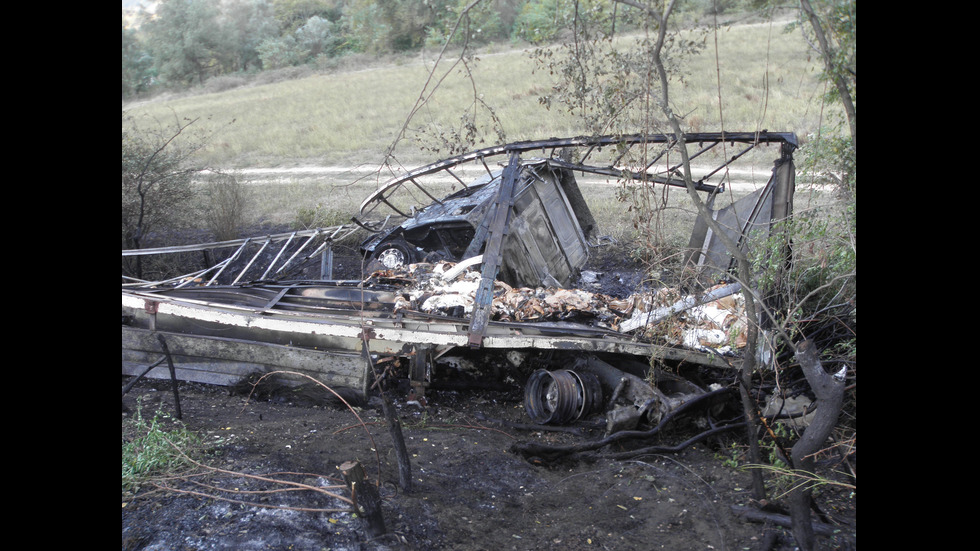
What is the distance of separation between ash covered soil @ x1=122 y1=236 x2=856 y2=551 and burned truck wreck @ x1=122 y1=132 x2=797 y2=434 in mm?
471

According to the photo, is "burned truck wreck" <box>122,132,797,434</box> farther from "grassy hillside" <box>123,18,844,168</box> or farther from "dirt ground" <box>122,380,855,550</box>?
"grassy hillside" <box>123,18,844,168</box>

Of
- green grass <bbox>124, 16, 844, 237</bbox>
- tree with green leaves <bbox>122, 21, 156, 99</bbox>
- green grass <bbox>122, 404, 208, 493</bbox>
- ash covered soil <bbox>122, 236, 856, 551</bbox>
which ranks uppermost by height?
tree with green leaves <bbox>122, 21, 156, 99</bbox>

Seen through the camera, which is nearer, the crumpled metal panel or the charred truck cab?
the crumpled metal panel

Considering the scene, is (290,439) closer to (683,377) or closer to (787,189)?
(683,377)

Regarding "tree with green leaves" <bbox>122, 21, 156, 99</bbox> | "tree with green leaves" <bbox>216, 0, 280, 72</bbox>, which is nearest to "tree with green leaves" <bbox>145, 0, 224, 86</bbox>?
"tree with green leaves" <bbox>216, 0, 280, 72</bbox>

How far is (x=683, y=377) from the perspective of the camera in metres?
5.77

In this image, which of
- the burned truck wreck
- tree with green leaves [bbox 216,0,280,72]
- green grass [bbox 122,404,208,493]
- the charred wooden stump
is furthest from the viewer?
tree with green leaves [bbox 216,0,280,72]

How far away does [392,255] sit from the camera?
7.61 m

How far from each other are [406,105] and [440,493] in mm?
23567

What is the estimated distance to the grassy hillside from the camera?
18.8 metres

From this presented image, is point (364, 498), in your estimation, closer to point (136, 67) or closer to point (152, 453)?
point (152, 453)
